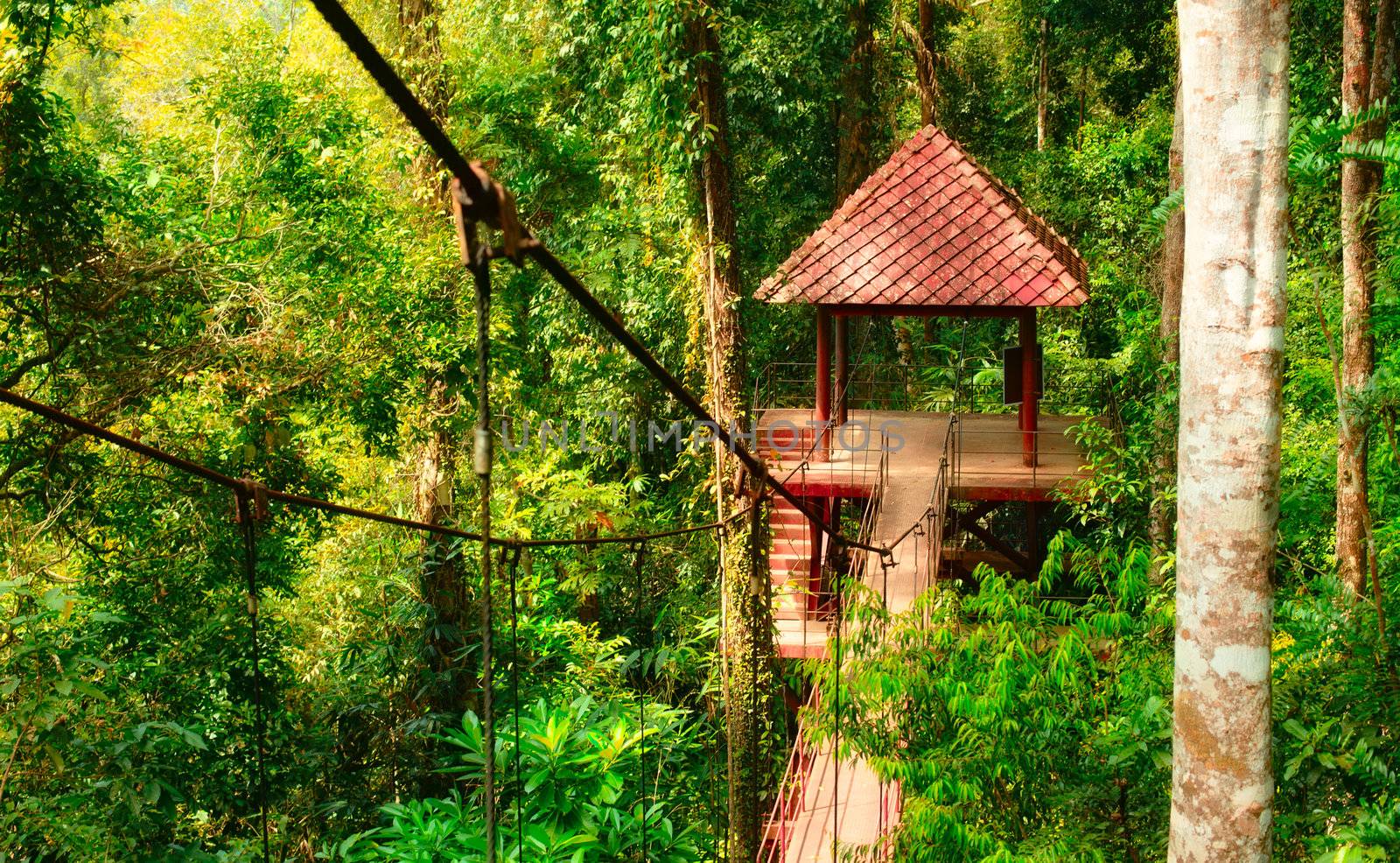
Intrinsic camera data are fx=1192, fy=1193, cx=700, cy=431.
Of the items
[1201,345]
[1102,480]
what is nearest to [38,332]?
[1201,345]

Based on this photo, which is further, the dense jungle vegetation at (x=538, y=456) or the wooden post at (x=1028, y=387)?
the wooden post at (x=1028, y=387)

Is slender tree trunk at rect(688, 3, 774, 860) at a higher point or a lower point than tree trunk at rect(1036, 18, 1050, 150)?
lower

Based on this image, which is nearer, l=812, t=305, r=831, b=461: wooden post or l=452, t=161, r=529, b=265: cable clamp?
l=452, t=161, r=529, b=265: cable clamp

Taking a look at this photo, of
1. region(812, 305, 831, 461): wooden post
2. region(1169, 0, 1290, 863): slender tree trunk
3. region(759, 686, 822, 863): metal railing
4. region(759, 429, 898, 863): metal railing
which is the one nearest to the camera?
region(1169, 0, 1290, 863): slender tree trunk

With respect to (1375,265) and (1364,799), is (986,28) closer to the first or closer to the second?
(1375,265)

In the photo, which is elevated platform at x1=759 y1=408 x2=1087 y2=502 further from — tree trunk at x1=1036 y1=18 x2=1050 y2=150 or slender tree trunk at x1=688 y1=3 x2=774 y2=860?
tree trunk at x1=1036 y1=18 x2=1050 y2=150

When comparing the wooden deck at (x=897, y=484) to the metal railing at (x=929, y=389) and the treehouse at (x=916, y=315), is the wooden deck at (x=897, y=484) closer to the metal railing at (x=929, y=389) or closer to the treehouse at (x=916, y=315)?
the treehouse at (x=916, y=315)

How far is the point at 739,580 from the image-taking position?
21.1 ft

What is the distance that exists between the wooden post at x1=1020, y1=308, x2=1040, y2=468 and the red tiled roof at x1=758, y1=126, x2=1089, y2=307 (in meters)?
0.46

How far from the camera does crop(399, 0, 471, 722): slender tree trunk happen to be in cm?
813

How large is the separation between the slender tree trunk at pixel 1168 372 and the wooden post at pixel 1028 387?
84cm

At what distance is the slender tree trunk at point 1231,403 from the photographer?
3092 mm
